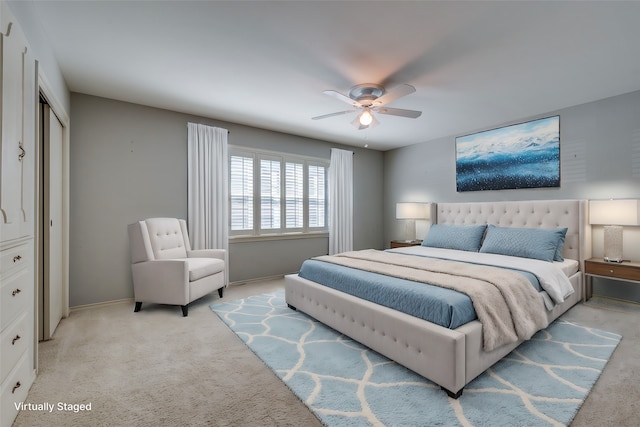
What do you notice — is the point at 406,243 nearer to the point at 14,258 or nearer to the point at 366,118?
the point at 366,118

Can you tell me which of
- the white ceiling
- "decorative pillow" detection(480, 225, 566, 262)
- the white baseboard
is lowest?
the white baseboard

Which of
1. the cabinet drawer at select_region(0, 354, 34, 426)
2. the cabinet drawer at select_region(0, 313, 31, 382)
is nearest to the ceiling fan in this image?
the cabinet drawer at select_region(0, 313, 31, 382)

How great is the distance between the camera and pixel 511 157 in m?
4.43

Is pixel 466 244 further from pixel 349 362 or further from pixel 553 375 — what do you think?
pixel 349 362

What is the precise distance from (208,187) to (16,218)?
2653mm

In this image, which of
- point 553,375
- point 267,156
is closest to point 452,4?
point 553,375

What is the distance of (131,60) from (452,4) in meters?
2.72

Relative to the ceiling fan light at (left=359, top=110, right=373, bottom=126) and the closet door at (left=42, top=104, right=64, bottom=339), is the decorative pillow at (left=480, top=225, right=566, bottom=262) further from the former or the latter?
the closet door at (left=42, top=104, right=64, bottom=339)

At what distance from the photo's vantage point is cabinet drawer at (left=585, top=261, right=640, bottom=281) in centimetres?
314

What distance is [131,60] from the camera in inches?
108

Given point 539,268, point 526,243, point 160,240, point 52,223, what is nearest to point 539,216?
point 526,243

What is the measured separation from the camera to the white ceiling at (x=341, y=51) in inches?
80.8

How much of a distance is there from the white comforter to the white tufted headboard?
2.46ft

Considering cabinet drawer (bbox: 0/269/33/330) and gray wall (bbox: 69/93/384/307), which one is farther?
gray wall (bbox: 69/93/384/307)
